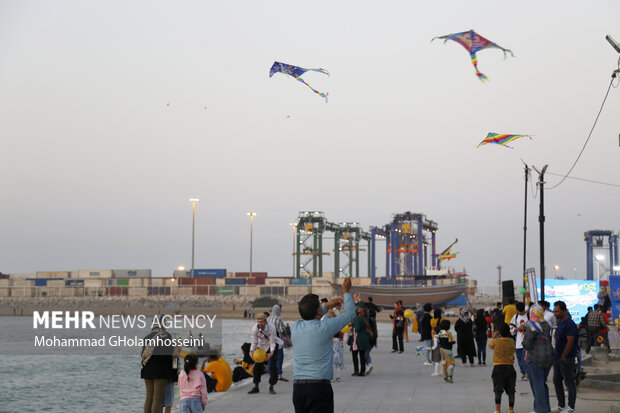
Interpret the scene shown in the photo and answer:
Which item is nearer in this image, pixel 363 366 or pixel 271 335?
pixel 271 335

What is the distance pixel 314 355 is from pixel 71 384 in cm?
2271

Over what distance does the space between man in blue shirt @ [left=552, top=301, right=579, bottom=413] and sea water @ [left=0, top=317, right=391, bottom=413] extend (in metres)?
11.1

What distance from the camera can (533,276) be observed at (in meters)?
24.9

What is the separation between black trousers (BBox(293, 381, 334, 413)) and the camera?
20.0 feet

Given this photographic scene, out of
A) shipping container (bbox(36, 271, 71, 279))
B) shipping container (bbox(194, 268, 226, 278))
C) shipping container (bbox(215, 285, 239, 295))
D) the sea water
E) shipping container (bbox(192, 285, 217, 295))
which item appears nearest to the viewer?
the sea water

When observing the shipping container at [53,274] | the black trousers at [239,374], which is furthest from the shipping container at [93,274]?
the black trousers at [239,374]

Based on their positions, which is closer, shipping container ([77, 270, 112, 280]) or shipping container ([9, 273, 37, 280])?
shipping container ([77, 270, 112, 280])

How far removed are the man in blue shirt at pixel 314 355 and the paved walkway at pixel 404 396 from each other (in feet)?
21.3

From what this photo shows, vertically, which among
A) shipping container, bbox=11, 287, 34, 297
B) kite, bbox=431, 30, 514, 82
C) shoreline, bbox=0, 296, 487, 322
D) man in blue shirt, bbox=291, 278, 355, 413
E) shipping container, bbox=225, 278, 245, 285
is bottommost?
shoreline, bbox=0, 296, 487, 322

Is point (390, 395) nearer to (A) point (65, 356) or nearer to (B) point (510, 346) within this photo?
(B) point (510, 346)

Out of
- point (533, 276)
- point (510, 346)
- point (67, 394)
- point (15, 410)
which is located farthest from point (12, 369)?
point (510, 346)

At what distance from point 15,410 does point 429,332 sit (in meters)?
12.0

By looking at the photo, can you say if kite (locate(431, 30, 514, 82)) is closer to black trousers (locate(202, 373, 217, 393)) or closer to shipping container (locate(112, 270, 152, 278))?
black trousers (locate(202, 373, 217, 393))

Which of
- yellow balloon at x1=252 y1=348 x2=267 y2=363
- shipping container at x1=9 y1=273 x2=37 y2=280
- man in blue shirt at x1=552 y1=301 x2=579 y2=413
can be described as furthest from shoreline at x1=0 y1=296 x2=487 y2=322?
man in blue shirt at x1=552 y1=301 x2=579 y2=413
